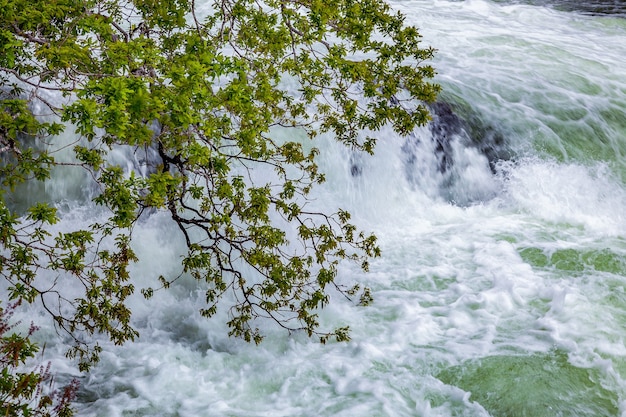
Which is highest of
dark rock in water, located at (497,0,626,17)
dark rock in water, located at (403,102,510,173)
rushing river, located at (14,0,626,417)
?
dark rock in water, located at (497,0,626,17)

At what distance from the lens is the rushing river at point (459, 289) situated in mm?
5426

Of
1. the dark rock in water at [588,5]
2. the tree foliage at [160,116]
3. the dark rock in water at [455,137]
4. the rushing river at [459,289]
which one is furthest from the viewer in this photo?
the dark rock in water at [588,5]

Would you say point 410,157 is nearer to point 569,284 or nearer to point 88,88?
point 569,284

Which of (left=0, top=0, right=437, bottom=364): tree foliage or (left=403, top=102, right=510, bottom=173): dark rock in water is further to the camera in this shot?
(left=403, top=102, right=510, bottom=173): dark rock in water

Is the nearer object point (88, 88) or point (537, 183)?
point (88, 88)

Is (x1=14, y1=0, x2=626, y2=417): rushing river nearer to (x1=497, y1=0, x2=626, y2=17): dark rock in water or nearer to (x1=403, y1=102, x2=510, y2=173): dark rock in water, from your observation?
(x1=403, y1=102, x2=510, y2=173): dark rock in water

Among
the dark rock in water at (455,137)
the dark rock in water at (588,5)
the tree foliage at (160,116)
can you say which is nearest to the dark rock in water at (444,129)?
the dark rock in water at (455,137)

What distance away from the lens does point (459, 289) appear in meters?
6.99

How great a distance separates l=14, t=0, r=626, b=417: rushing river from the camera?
5.43m

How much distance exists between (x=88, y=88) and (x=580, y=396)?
443 cm

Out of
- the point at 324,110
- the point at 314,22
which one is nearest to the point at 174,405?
the point at 324,110

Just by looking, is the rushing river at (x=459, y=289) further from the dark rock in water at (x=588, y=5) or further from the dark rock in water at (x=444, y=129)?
the dark rock in water at (x=588, y=5)

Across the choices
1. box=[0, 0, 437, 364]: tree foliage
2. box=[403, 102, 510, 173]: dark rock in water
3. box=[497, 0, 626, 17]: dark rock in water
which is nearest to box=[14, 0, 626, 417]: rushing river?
box=[403, 102, 510, 173]: dark rock in water

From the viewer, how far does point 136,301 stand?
6.66m
